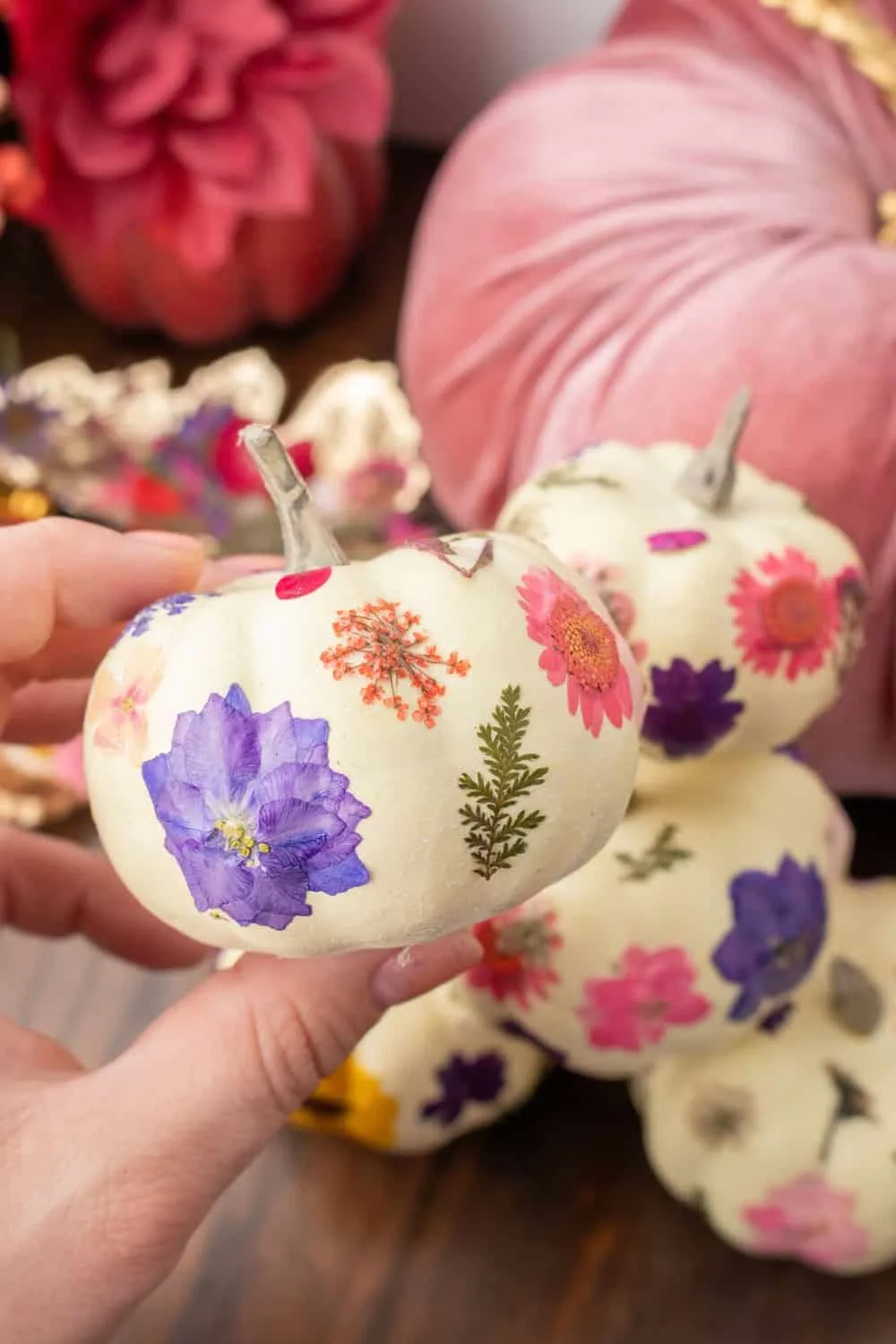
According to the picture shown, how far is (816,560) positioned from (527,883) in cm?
23

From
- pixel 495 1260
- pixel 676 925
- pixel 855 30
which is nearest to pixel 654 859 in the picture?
pixel 676 925

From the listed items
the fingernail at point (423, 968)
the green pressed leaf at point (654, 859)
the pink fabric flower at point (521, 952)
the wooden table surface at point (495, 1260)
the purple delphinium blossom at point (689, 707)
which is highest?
the purple delphinium blossom at point (689, 707)

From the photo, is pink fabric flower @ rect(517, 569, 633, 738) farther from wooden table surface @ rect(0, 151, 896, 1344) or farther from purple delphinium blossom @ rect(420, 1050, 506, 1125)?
wooden table surface @ rect(0, 151, 896, 1344)

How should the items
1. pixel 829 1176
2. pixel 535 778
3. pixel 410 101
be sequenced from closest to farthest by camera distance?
pixel 535 778 → pixel 829 1176 → pixel 410 101

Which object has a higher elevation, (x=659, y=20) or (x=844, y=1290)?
(x=659, y=20)

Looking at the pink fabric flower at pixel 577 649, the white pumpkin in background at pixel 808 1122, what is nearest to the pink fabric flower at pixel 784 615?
the pink fabric flower at pixel 577 649

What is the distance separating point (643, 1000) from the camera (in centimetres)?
53

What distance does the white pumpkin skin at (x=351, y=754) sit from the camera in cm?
34

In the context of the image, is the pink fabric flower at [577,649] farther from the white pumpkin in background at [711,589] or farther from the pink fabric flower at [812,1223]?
the pink fabric flower at [812,1223]

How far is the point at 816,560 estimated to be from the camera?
52cm

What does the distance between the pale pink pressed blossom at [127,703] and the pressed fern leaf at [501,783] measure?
0.10m

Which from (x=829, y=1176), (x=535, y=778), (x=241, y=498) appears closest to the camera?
(x=535, y=778)

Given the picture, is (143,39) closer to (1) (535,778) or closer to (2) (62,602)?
(2) (62,602)

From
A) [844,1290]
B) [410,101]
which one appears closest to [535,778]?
[844,1290]
